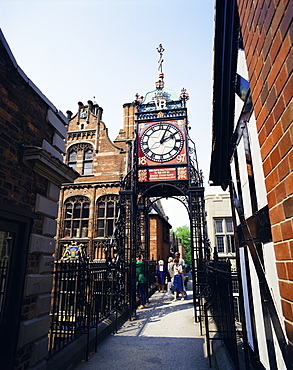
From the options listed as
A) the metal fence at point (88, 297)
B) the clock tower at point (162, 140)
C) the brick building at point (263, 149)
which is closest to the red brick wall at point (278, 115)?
the brick building at point (263, 149)

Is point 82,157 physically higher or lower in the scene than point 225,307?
higher

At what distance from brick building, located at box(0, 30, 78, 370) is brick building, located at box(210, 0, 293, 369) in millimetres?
2938

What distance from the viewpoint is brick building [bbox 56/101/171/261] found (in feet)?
50.2

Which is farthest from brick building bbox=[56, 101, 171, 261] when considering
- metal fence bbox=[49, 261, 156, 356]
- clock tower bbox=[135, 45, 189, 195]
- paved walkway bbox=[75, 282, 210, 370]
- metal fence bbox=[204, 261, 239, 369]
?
metal fence bbox=[204, 261, 239, 369]

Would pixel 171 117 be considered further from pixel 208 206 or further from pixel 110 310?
pixel 110 310

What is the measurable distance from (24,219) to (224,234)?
40.8ft

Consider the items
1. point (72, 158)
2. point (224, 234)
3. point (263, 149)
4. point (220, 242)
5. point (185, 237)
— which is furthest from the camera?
point (185, 237)

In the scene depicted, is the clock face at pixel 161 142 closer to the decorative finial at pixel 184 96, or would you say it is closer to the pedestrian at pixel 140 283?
the decorative finial at pixel 184 96

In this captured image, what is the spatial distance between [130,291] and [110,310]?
1295 millimetres

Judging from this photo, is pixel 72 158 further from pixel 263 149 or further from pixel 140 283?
pixel 263 149

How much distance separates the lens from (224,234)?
14078 millimetres

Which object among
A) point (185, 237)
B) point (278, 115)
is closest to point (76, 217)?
point (278, 115)

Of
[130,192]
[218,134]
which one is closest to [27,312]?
[218,134]

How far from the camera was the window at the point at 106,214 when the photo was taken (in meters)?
15.3
